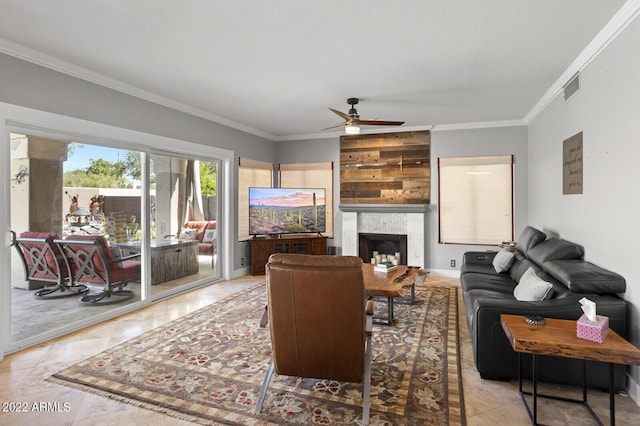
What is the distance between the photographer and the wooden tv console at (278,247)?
616cm

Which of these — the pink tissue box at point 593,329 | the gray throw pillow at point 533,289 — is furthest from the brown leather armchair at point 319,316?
the gray throw pillow at point 533,289

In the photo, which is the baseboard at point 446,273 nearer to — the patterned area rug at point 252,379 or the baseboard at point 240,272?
the patterned area rug at point 252,379

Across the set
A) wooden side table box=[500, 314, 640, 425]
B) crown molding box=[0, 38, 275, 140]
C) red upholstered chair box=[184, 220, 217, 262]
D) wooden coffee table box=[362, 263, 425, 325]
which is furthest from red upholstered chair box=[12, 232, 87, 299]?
wooden side table box=[500, 314, 640, 425]

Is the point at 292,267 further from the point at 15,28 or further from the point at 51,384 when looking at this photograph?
the point at 15,28

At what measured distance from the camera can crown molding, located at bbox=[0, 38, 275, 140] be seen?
300 centimetres

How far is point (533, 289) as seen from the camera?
109 inches

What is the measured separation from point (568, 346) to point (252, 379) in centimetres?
207

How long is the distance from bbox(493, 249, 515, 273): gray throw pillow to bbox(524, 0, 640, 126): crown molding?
193 cm

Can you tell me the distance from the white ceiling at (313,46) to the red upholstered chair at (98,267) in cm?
176

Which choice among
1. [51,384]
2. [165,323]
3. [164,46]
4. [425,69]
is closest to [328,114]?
[425,69]

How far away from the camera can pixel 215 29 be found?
8.91 ft

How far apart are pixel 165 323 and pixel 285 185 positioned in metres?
3.91

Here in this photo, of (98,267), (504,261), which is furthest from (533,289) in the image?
(98,267)

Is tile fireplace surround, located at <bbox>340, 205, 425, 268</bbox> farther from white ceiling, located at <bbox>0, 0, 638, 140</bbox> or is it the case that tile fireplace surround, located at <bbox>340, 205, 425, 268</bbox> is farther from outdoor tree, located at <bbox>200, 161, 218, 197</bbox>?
outdoor tree, located at <bbox>200, 161, 218, 197</bbox>
